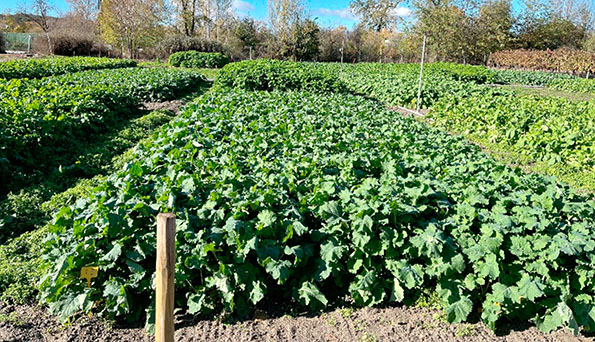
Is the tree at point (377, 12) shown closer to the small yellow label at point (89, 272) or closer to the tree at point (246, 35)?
the tree at point (246, 35)

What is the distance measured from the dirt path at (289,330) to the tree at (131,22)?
137 feet

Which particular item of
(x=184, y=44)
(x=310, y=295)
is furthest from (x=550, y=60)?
(x=310, y=295)

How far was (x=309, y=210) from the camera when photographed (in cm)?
387

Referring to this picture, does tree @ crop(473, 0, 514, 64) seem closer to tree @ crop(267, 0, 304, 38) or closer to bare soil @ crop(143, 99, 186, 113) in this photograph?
tree @ crop(267, 0, 304, 38)

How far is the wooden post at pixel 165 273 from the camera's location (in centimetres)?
199

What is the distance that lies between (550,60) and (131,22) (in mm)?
36781

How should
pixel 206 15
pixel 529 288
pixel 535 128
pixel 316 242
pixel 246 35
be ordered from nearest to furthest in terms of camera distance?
pixel 529 288
pixel 316 242
pixel 535 128
pixel 246 35
pixel 206 15

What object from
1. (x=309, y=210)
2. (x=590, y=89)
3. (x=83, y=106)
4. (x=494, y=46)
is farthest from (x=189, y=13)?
(x=309, y=210)

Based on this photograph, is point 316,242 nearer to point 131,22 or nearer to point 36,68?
point 36,68

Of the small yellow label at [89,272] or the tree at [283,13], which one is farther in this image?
the tree at [283,13]

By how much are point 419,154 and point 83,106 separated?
7.61 m

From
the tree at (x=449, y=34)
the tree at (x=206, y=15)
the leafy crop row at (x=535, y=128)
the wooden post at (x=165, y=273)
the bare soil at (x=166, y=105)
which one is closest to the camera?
the wooden post at (x=165, y=273)

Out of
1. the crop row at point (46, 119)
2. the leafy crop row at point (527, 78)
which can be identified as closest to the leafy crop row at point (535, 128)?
the crop row at point (46, 119)

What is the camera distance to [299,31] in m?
41.6
